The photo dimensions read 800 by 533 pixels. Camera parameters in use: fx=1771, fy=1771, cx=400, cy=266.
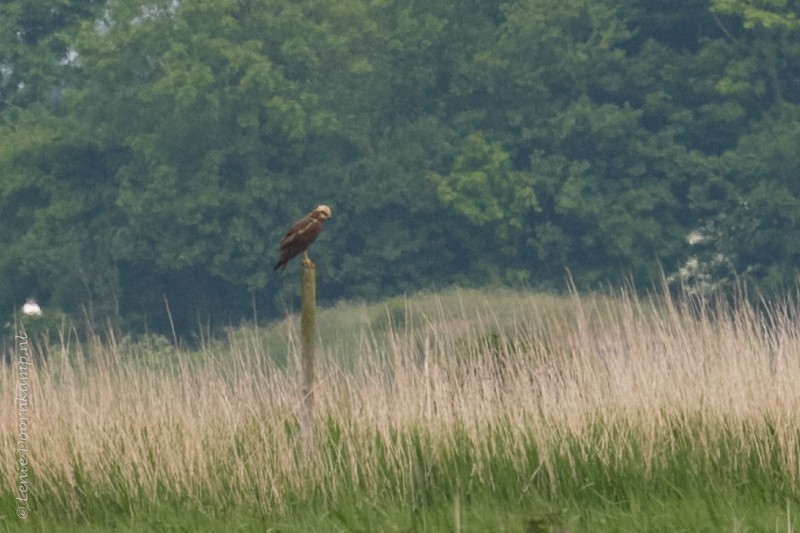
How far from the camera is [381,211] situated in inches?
1727

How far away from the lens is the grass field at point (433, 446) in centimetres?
940

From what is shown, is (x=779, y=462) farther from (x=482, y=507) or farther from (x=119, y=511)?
(x=119, y=511)

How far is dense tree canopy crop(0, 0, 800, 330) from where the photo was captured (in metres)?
40.6

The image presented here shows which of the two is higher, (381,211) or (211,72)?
(211,72)

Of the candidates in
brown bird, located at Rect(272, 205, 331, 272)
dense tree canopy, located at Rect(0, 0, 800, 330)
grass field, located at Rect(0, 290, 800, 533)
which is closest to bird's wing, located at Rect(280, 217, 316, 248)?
brown bird, located at Rect(272, 205, 331, 272)

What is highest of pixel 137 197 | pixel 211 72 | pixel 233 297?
pixel 211 72

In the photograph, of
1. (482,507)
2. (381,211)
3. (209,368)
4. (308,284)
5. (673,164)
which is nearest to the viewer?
(482,507)

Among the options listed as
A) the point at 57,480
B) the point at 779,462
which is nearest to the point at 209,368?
the point at 57,480

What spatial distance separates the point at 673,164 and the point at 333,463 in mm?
31866

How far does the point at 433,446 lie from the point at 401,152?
1303 inches

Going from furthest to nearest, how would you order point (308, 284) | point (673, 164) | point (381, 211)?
point (381, 211) < point (673, 164) < point (308, 284)

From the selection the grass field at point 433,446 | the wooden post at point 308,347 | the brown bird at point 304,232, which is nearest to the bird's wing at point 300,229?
the brown bird at point 304,232

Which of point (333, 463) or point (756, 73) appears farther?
point (756, 73)

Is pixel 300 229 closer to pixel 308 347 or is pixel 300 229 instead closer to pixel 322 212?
pixel 322 212
